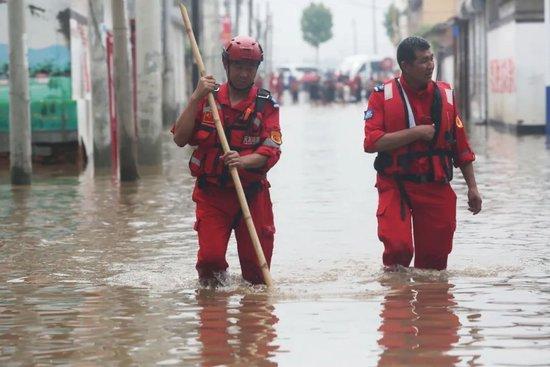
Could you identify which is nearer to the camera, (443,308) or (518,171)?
(443,308)

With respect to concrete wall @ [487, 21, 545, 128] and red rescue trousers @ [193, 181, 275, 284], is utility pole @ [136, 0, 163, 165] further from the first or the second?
concrete wall @ [487, 21, 545, 128]

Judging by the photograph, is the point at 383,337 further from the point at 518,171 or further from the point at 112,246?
the point at 518,171

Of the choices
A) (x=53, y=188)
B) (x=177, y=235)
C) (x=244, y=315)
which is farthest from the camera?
(x=53, y=188)

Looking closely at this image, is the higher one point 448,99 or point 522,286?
point 448,99

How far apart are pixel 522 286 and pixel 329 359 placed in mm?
3045

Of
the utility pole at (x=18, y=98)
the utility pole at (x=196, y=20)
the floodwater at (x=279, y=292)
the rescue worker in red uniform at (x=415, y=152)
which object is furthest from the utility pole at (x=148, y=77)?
the utility pole at (x=196, y=20)

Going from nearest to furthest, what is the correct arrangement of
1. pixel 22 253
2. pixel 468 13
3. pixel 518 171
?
pixel 22 253, pixel 518 171, pixel 468 13

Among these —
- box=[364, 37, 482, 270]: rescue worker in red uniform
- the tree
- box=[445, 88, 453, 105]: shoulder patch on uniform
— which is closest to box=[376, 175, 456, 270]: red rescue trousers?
box=[364, 37, 482, 270]: rescue worker in red uniform

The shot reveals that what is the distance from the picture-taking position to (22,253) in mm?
13102

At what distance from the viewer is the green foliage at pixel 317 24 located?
16912 centimetres

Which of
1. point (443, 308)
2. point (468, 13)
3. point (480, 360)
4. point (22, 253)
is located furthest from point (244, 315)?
point (468, 13)

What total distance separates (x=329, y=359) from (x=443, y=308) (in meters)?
1.81

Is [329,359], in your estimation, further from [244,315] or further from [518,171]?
[518,171]

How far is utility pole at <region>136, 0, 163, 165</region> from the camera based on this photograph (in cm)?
2383
